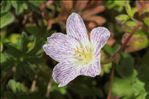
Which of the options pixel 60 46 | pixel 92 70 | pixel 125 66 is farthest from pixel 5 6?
pixel 92 70

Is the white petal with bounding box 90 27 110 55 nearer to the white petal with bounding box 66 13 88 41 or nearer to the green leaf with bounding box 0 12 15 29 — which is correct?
the white petal with bounding box 66 13 88 41

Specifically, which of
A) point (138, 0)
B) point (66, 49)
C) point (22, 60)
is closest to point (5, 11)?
point (22, 60)

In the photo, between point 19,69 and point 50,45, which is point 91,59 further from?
point 19,69

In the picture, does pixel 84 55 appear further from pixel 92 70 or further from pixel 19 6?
pixel 19 6

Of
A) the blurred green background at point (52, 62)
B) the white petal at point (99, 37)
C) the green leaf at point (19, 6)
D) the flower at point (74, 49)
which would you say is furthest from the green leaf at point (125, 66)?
the green leaf at point (19, 6)

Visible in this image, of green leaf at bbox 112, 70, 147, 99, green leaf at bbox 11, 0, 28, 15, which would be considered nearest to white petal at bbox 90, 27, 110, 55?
green leaf at bbox 112, 70, 147, 99

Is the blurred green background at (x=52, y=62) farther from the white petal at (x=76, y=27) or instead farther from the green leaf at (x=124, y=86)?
the white petal at (x=76, y=27)
